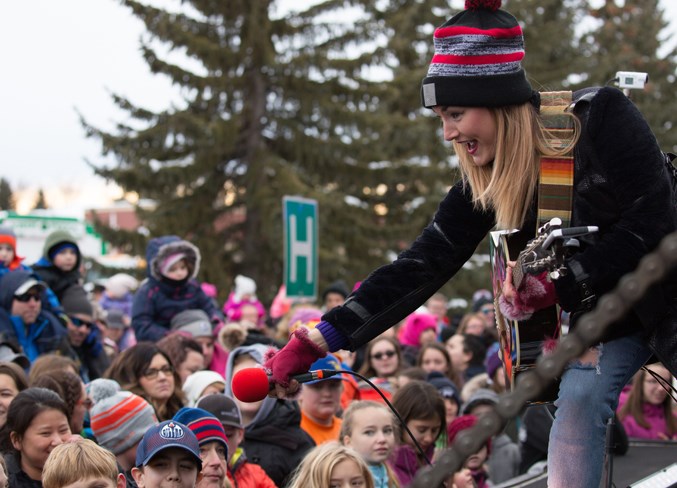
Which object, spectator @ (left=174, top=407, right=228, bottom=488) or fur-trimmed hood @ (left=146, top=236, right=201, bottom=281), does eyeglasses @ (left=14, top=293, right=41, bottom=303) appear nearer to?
fur-trimmed hood @ (left=146, top=236, right=201, bottom=281)

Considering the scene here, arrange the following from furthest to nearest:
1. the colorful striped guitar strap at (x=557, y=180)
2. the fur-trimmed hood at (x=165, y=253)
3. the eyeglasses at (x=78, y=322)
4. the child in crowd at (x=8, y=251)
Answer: the fur-trimmed hood at (x=165, y=253), the eyeglasses at (x=78, y=322), the child in crowd at (x=8, y=251), the colorful striped guitar strap at (x=557, y=180)

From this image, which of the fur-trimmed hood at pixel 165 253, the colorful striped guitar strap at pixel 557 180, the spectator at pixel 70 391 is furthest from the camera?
the fur-trimmed hood at pixel 165 253

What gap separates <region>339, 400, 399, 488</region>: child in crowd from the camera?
5910 millimetres

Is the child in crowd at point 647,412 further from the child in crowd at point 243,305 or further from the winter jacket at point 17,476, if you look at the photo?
the winter jacket at point 17,476

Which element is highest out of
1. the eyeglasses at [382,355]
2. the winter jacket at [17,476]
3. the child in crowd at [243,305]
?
the winter jacket at [17,476]

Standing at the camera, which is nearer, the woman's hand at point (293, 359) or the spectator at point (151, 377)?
the woman's hand at point (293, 359)

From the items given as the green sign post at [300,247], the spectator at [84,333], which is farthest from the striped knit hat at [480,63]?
the green sign post at [300,247]

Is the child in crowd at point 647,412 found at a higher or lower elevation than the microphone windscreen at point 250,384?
lower

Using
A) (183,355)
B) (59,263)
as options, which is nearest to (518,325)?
(183,355)

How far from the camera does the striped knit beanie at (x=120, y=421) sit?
5730mm

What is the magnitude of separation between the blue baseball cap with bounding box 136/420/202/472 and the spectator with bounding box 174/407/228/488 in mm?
334

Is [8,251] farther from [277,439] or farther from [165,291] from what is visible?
[277,439]

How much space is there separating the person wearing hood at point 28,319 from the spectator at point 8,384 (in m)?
1.87

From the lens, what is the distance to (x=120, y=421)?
18.9 feet
